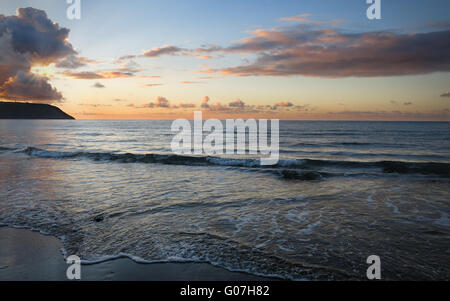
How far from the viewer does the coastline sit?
174 inches

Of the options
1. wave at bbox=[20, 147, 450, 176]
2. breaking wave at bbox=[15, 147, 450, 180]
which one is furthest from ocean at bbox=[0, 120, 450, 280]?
wave at bbox=[20, 147, 450, 176]

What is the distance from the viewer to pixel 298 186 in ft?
40.3

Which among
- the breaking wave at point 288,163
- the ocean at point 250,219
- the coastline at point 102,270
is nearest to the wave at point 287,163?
the breaking wave at point 288,163

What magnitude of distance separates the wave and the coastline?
10.8m

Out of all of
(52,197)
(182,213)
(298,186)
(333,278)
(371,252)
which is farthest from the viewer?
(298,186)

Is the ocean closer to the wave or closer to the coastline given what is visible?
the coastline

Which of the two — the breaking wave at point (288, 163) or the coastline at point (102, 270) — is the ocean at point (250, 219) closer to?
the coastline at point (102, 270)

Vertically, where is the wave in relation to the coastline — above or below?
above

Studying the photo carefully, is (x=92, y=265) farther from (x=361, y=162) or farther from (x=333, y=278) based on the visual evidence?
(x=361, y=162)

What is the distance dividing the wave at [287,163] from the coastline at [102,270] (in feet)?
35.3

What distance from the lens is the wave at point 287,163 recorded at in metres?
15.7
